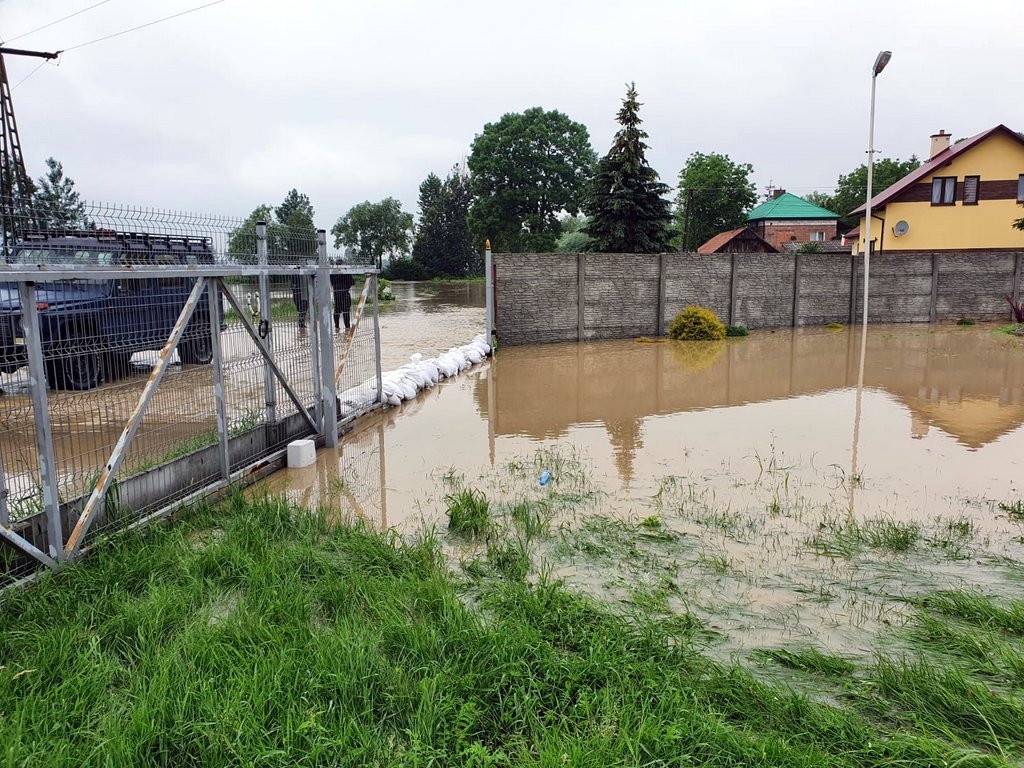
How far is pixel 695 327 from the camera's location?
1581 cm

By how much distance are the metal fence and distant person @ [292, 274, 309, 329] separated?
0.06 feet

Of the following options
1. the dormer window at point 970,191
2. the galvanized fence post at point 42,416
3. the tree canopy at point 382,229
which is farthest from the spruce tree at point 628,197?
the tree canopy at point 382,229

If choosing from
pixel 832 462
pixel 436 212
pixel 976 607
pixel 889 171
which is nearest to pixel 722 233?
pixel 889 171

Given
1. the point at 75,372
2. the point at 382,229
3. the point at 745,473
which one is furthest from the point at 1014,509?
the point at 382,229

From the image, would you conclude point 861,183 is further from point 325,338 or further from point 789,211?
point 325,338

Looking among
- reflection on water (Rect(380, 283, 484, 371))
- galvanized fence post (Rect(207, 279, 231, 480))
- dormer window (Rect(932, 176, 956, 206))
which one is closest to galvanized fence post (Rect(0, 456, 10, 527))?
galvanized fence post (Rect(207, 279, 231, 480))

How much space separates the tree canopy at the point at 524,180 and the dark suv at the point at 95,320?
1931 inches

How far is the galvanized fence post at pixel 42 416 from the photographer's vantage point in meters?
3.64

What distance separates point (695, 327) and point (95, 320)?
13218 mm

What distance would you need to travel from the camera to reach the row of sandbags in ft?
27.1

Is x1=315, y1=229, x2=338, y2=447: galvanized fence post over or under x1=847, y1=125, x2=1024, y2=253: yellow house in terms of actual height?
under

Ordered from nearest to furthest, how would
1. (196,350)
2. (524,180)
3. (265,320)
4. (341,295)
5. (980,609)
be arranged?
(980,609) → (196,350) → (265,320) → (341,295) → (524,180)

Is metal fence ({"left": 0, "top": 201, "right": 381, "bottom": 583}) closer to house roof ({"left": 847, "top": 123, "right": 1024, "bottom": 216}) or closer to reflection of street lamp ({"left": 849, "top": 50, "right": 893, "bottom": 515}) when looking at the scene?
reflection of street lamp ({"left": 849, "top": 50, "right": 893, "bottom": 515})

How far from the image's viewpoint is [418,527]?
4887 millimetres
